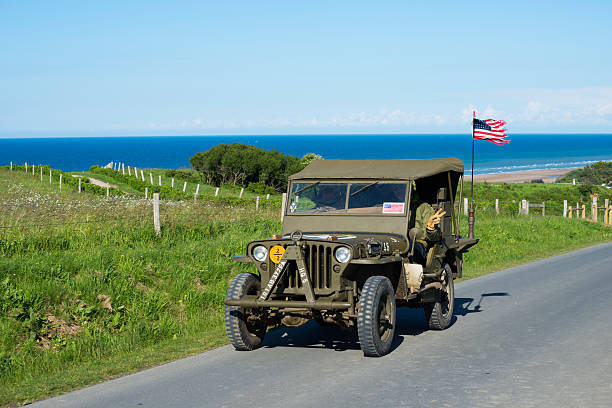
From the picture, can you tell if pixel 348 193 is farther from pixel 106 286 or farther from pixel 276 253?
pixel 106 286

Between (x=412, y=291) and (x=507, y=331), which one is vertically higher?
(x=412, y=291)

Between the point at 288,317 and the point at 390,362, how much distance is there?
4.58ft

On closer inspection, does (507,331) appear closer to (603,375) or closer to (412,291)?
(412,291)

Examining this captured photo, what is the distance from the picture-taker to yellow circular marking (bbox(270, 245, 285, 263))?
8.66m

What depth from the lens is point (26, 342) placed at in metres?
9.33

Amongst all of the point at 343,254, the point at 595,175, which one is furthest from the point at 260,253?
the point at 595,175

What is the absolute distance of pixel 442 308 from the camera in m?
10.7

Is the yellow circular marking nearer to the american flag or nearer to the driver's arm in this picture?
the driver's arm

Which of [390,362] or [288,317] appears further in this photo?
[288,317]

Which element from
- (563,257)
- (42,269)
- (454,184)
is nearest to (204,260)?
(42,269)

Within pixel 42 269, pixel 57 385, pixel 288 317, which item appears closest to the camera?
pixel 57 385

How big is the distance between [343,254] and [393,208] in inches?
62.9

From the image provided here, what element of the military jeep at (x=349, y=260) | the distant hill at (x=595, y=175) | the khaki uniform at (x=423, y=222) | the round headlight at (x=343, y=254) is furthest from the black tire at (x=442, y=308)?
the distant hill at (x=595, y=175)

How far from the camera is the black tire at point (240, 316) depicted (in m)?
8.67
